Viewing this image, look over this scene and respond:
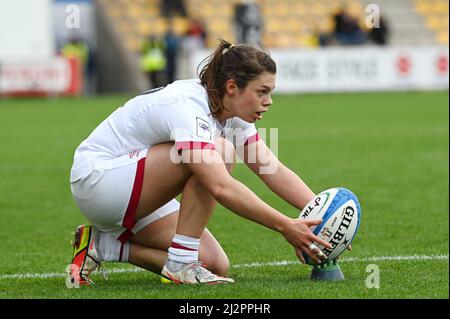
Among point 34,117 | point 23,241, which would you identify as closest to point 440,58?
point 34,117

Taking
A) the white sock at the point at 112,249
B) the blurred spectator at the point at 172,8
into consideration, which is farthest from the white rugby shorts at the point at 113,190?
the blurred spectator at the point at 172,8

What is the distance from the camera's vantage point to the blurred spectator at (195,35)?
2662 cm

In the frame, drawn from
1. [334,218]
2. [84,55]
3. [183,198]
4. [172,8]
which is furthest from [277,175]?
[172,8]

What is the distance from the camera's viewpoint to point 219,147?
16.1 feet

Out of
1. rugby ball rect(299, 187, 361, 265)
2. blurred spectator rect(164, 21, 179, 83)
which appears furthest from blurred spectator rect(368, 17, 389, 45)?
rugby ball rect(299, 187, 361, 265)

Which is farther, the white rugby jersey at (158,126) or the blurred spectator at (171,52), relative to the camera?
the blurred spectator at (171,52)

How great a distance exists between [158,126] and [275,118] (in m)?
13.4

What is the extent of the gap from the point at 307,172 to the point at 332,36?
1739 cm

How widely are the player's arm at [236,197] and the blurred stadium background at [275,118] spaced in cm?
28

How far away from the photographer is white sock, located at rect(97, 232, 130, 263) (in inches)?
209

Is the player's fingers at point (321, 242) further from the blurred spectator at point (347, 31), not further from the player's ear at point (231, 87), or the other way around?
the blurred spectator at point (347, 31)

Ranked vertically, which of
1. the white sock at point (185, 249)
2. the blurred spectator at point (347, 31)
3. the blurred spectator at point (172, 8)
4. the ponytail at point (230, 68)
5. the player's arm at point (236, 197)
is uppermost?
the ponytail at point (230, 68)

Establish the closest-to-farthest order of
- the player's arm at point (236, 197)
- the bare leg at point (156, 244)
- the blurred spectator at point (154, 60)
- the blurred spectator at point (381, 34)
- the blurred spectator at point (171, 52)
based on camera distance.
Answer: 1. the player's arm at point (236, 197)
2. the bare leg at point (156, 244)
3. the blurred spectator at point (381, 34)
4. the blurred spectator at point (154, 60)
5. the blurred spectator at point (171, 52)

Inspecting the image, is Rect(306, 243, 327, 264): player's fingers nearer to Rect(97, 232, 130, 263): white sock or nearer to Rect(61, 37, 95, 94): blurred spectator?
Rect(97, 232, 130, 263): white sock
